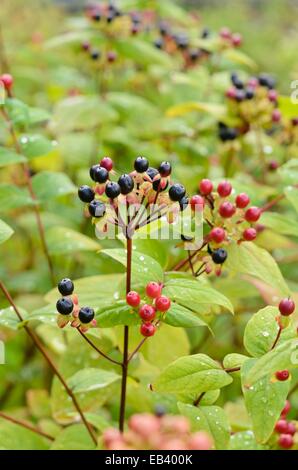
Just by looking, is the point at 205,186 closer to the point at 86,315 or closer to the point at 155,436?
the point at 86,315

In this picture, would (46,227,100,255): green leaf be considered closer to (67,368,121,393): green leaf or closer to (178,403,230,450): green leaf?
(67,368,121,393): green leaf

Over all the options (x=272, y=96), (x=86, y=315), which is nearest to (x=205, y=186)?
(x=86, y=315)

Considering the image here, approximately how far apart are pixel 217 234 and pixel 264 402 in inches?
14.2

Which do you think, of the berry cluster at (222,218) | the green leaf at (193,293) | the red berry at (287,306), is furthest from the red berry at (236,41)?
the red berry at (287,306)

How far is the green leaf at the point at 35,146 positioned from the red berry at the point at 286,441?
1.02 m

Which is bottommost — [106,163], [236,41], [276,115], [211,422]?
[211,422]

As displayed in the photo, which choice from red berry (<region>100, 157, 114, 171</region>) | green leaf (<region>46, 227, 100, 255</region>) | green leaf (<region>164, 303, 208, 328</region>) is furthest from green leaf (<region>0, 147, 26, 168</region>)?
→ green leaf (<region>164, 303, 208, 328</region>)

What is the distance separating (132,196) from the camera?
1.27 meters

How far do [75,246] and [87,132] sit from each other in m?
1.45

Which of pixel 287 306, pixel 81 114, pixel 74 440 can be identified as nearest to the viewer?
pixel 287 306

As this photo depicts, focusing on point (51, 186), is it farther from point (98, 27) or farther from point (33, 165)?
point (33, 165)

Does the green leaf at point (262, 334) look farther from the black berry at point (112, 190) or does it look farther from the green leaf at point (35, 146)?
the green leaf at point (35, 146)

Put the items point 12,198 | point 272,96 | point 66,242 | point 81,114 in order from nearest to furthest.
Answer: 1. point 12,198
2. point 66,242
3. point 272,96
4. point 81,114
